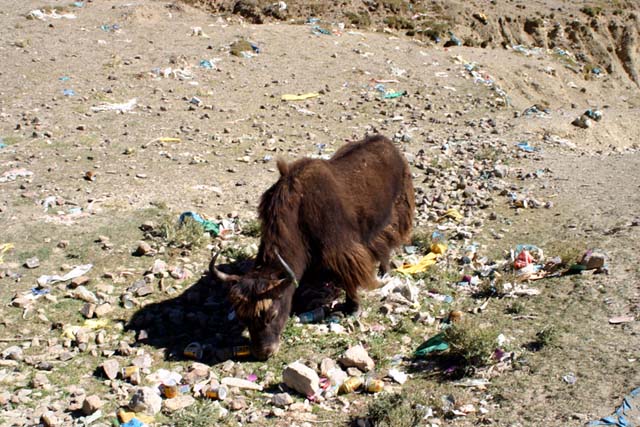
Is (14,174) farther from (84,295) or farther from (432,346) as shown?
(432,346)

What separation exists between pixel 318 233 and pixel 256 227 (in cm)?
221

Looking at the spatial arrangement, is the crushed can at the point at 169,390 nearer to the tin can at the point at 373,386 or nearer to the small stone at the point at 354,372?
the small stone at the point at 354,372

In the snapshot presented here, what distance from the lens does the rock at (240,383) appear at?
497 centimetres

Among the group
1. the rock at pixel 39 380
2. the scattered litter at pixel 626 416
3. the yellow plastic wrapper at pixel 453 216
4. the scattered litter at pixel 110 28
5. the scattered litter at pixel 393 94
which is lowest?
the rock at pixel 39 380

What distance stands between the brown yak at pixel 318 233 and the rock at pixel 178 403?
2.30ft

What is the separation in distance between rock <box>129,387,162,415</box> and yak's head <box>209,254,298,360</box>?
0.93 meters

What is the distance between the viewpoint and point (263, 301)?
504cm

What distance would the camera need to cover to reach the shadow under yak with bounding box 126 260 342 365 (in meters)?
5.51

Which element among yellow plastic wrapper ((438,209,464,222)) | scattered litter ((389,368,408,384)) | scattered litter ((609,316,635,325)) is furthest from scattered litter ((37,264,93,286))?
scattered litter ((609,316,635,325))

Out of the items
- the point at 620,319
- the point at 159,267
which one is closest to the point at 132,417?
the point at 159,267

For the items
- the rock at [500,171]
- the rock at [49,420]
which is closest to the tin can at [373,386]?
the rock at [49,420]

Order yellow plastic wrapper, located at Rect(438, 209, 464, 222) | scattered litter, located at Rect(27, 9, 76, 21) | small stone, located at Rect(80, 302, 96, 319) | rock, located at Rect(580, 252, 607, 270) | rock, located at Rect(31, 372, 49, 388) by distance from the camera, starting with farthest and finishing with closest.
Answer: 1. scattered litter, located at Rect(27, 9, 76, 21)
2. yellow plastic wrapper, located at Rect(438, 209, 464, 222)
3. rock, located at Rect(580, 252, 607, 270)
4. small stone, located at Rect(80, 302, 96, 319)
5. rock, located at Rect(31, 372, 49, 388)

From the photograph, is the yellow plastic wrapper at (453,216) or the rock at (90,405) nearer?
the rock at (90,405)

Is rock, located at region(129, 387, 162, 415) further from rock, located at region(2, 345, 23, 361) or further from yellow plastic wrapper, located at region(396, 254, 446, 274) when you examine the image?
yellow plastic wrapper, located at region(396, 254, 446, 274)
